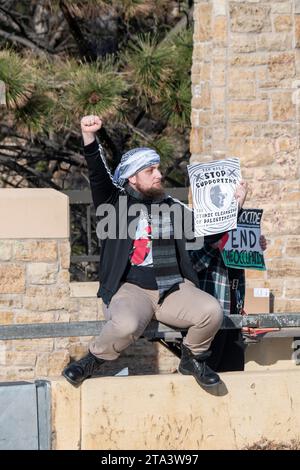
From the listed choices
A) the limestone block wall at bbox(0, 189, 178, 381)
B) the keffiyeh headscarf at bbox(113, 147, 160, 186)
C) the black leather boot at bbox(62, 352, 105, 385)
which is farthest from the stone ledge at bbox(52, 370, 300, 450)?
the limestone block wall at bbox(0, 189, 178, 381)

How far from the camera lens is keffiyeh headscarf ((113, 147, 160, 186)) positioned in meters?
6.23

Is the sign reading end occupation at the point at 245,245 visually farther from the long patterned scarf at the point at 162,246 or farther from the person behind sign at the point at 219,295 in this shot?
the long patterned scarf at the point at 162,246

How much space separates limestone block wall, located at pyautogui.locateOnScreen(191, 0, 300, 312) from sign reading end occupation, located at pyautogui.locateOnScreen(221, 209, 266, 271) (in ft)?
8.19

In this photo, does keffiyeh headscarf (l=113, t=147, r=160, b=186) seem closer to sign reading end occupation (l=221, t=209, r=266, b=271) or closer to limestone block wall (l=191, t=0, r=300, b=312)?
sign reading end occupation (l=221, t=209, r=266, b=271)

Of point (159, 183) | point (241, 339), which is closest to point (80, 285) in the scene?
point (241, 339)

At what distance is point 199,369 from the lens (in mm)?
5992

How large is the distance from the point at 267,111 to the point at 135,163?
3972 mm

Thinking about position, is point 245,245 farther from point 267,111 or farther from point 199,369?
point 267,111

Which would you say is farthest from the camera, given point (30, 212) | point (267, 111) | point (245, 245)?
point (267, 111)

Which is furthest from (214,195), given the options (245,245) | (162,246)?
(245,245)

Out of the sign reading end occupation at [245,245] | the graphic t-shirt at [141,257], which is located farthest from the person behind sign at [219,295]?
the graphic t-shirt at [141,257]

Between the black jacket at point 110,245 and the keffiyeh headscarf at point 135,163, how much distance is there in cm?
8

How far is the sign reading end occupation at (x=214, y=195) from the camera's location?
638 cm

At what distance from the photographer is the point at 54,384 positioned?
5.92 meters
